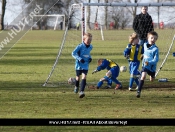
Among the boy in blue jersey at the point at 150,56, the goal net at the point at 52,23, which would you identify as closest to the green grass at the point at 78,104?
the boy in blue jersey at the point at 150,56

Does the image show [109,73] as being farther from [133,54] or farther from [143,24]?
[143,24]

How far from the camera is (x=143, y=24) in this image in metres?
13.7

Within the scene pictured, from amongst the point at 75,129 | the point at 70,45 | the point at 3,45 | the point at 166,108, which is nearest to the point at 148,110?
the point at 166,108

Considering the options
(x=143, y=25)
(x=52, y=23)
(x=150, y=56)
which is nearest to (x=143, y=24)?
(x=143, y=25)

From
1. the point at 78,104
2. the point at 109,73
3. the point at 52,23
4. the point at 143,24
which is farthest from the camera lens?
the point at 52,23

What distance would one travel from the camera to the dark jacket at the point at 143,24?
13625 mm

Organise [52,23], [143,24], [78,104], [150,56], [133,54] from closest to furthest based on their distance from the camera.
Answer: [78,104], [150,56], [133,54], [143,24], [52,23]

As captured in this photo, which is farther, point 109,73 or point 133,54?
point 109,73

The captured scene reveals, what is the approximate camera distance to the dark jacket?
44.7 feet

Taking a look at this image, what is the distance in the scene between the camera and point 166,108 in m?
9.20

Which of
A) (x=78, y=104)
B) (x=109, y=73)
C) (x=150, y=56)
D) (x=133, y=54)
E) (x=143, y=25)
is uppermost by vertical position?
(x=143, y=25)

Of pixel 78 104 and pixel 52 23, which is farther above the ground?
pixel 78 104

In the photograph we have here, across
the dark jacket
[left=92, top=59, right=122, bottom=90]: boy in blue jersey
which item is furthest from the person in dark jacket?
[left=92, top=59, right=122, bottom=90]: boy in blue jersey

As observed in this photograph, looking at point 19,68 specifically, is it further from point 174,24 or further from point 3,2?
point 3,2
